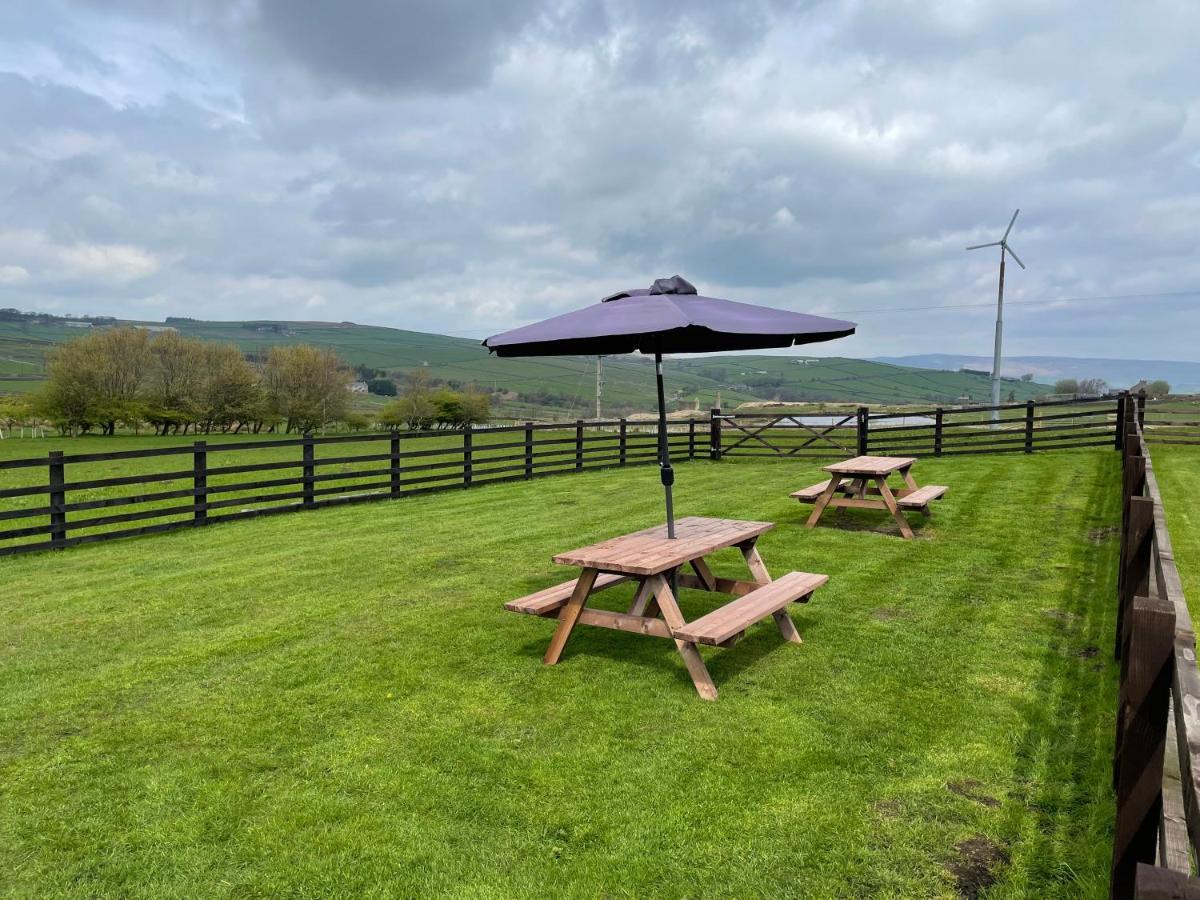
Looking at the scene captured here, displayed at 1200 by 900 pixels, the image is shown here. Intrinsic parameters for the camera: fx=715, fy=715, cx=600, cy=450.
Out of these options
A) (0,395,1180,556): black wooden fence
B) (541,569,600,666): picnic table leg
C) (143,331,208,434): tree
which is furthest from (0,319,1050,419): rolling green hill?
(541,569,600,666): picnic table leg

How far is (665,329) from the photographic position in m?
4.06

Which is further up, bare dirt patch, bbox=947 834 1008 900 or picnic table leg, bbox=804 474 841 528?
picnic table leg, bbox=804 474 841 528

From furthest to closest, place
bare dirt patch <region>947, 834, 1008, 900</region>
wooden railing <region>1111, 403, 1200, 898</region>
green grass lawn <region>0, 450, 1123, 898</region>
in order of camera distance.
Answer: green grass lawn <region>0, 450, 1123, 898</region> < bare dirt patch <region>947, 834, 1008, 900</region> < wooden railing <region>1111, 403, 1200, 898</region>

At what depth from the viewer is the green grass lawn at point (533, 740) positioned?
8.82 ft

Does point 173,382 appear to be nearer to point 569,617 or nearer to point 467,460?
point 467,460

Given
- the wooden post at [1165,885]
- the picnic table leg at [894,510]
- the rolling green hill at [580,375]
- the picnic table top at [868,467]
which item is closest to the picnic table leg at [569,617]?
the wooden post at [1165,885]

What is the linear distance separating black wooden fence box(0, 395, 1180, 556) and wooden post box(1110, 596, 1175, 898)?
8.33 meters

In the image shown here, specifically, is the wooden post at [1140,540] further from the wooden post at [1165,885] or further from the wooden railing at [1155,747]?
the wooden post at [1165,885]

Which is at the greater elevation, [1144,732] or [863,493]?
[1144,732]

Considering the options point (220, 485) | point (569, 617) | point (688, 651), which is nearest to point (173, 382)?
point (220, 485)

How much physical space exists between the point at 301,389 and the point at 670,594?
2237 inches

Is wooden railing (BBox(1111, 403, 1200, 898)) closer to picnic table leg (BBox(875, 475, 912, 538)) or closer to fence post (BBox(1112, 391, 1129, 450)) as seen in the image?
picnic table leg (BBox(875, 475, 912, 538))

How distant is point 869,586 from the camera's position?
20.7 ft

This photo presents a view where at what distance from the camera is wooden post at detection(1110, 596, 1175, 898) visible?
1959mm
